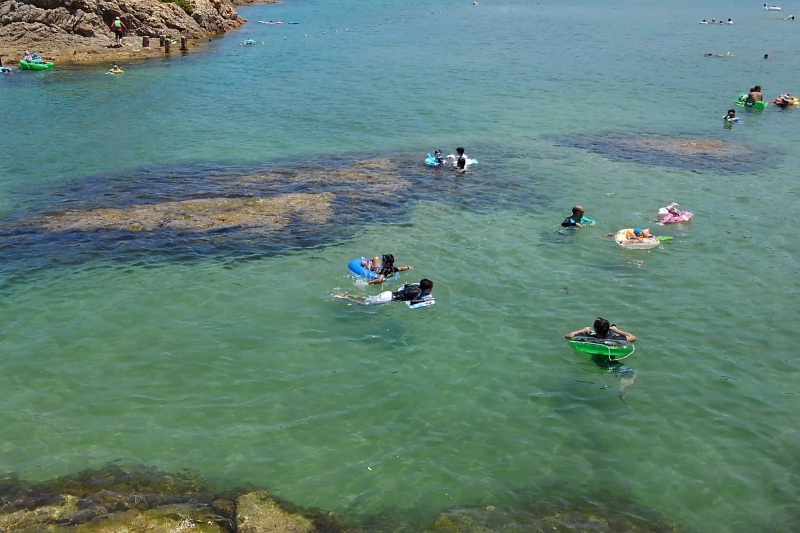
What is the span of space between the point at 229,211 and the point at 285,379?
1149 centimetres

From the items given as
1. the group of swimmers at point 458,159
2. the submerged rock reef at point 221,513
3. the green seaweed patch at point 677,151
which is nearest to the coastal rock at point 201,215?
the group of swimmers at point 458,159

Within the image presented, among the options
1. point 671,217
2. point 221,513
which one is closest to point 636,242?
point 671,217

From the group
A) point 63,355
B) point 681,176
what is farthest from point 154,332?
point 681,176

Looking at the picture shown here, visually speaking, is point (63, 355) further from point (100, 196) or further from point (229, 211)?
point (100, 196)

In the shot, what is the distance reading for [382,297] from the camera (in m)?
19.5

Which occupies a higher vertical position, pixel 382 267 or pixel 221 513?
pixel 382 267

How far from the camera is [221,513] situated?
1187 centimetres

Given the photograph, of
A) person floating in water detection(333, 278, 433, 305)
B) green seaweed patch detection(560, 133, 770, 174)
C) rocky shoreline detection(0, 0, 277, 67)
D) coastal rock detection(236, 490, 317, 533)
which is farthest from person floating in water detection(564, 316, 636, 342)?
rocky shoreline detection(0, 0, 277, 67)

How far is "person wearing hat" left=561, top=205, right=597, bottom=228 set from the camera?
24.5 meters

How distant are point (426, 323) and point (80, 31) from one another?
200 ft

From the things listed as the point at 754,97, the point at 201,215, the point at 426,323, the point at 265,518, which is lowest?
the point at 265,518

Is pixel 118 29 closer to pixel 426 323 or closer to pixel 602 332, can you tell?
pixel 426 323

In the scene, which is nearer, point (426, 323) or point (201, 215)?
point (426, 323)

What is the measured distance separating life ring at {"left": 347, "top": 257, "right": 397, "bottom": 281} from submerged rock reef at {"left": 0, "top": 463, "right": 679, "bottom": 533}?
358 inches
